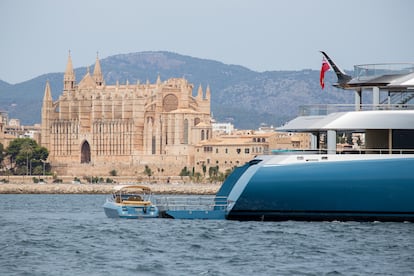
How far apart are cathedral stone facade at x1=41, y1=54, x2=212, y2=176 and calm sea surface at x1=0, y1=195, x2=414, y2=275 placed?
434ft

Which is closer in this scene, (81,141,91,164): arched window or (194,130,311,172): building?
(194,130,311,172): building

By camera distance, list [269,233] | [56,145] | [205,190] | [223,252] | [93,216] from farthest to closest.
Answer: [56,145], [205,190], [93,216], [269,233], [223,252]

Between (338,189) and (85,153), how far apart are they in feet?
498

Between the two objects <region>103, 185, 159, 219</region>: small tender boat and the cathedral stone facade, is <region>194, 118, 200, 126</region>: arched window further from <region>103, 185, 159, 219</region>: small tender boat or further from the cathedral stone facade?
<region>103, 185, 159, 219</region>: small tender boat

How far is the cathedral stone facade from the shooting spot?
180000 mm

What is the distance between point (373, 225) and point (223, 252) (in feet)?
27.0

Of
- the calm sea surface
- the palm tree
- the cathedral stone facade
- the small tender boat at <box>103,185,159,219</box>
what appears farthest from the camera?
the cathedral stone facade

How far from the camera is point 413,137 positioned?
44406mm

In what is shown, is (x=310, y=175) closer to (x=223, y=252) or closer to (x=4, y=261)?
(x=223, y=252)

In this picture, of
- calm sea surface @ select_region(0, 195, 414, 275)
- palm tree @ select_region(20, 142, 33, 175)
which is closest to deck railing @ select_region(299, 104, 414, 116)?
calm sea surface @ select_region(0, 195, 414, 275)

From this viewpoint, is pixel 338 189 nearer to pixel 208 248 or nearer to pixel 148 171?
pixel 208 248

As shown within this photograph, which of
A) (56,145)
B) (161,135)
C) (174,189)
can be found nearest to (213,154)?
(161,135)

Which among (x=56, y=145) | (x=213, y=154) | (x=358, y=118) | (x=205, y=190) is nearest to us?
(x=358, y=118)

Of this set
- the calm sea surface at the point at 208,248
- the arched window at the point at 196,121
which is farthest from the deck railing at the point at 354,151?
the arched window at the point at 196,121
